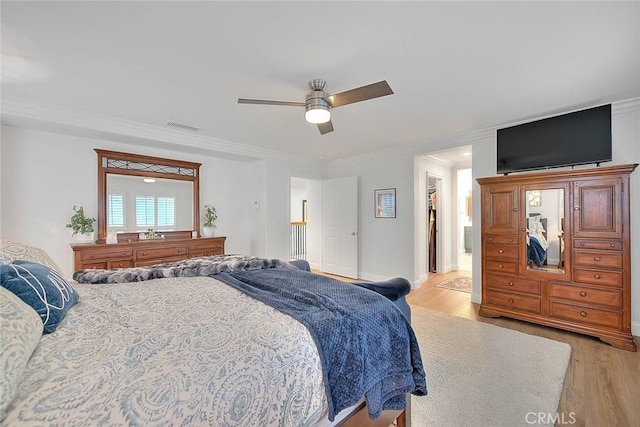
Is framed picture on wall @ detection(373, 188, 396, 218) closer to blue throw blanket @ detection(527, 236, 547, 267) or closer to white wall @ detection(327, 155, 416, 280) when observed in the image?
white wall @ detection(327, 155, 416, 280)

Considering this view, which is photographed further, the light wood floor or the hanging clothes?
the hanging clothes

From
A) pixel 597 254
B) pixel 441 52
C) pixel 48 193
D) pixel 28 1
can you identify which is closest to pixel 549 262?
pixel 597 254

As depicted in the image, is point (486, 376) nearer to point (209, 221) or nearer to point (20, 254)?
point (20, 254)

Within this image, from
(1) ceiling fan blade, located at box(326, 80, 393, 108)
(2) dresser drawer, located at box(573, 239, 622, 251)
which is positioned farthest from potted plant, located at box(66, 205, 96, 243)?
(2) dresser drawer, located at box(573, 239, 622, 251)

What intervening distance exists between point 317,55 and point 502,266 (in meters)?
3.15

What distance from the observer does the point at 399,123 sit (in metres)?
3.53

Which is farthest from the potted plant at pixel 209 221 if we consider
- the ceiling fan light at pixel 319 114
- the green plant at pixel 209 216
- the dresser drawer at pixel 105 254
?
the ceiling fan light at pixel 319 114

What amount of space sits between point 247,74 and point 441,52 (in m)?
1.50

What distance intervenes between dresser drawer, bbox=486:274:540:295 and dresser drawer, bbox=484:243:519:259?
0.25 meters

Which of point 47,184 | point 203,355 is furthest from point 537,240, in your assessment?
point 47,184

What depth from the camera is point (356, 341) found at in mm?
1267

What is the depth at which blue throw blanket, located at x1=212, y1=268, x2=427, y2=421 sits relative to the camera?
1186mm

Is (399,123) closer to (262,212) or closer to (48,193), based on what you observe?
(262,212)

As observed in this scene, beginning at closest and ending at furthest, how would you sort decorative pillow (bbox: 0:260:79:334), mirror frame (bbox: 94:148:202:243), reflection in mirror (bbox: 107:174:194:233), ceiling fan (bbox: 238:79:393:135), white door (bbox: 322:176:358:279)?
1. decorative pillow (bbox: 0:260:79:334)
2. ceiling fan (bbox: 238:79:393:135)
3. mirror frame (bbox: 94:148:202:243)
4. reflection in mirror (bbox: 107:174:194:233)
5. white door (bbox: 322:176:358:279)
